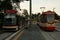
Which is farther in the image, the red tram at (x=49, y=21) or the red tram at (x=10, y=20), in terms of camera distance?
the red tram at (x=49, y=21)

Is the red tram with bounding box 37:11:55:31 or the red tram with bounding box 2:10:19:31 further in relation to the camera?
the red tram with bounding box 37:11:55:31

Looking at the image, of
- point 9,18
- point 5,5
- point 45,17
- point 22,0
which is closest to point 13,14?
point 9,18

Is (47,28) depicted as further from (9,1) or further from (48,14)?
(9,1)

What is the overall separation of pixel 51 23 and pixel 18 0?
21.8 m

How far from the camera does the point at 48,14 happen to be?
119ft

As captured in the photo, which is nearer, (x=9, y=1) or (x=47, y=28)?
(x=47, y=28)

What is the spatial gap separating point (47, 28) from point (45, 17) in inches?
81.5

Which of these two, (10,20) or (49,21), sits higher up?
(10,20)

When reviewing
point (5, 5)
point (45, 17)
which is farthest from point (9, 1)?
point (45, 17)

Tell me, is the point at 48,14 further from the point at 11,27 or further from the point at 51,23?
the point at 11,27

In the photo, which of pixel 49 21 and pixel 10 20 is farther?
pixel 49 21

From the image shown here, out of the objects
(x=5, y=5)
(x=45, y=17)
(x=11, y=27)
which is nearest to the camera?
(x=11, y=27)

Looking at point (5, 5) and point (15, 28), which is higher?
point (5, 5)

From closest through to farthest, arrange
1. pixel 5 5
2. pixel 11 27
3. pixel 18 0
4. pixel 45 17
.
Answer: pixel 11 27 → pixel 45 17 → pixel 5 5 → pixel 18 0
